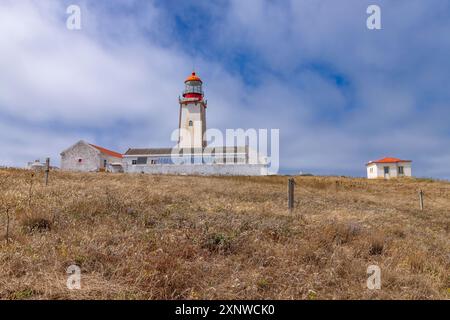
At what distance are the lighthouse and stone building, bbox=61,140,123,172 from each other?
12845 millimetres

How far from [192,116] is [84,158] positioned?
19046mm

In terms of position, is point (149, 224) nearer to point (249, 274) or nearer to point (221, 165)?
point (249, 274)

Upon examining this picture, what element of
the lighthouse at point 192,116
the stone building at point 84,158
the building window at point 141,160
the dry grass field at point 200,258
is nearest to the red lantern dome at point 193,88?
the lighthouse at point 192,116

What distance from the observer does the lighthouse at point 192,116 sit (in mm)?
49031

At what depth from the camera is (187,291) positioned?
3.95m

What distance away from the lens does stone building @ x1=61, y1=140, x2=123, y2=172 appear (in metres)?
46.2

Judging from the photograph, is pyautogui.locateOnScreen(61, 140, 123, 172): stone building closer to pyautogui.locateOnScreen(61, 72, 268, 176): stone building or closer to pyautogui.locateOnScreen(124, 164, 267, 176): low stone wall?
pyautogui.locateOnScreen(61, 72, 268, 176): stone building

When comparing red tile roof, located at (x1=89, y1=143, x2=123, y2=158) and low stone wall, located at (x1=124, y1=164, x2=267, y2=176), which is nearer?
low stone wall, located at (x1=124, y1=164, x2=267, y2=176)

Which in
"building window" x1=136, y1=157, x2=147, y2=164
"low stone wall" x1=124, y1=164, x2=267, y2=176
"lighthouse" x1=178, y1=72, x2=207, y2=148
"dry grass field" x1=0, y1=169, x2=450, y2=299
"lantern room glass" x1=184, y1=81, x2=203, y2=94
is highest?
"lantern room glass" x1=184, y1=81, x2=203, y2=94

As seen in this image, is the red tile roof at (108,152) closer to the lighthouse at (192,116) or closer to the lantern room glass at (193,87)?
the lighthouse at (192,116)

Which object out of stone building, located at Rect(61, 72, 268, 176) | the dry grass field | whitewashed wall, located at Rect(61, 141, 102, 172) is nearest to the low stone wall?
stone building, located at Rect(61, 72, 268, 176)

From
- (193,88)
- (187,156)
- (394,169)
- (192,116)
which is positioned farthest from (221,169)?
(394,169)

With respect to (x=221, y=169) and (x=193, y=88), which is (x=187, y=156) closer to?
(x=221, y=169)
